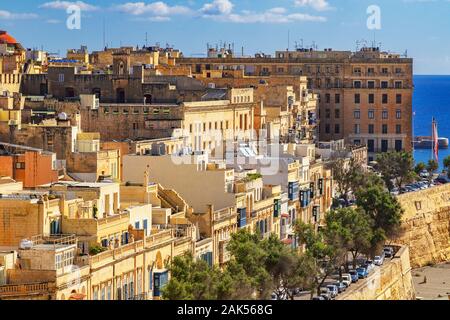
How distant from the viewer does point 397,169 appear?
89.4 m

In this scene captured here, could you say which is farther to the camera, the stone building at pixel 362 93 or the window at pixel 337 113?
the window at pixel 337 113

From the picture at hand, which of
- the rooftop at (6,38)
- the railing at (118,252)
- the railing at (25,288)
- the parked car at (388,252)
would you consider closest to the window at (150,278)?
the railing at (118,252)

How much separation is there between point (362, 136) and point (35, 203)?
2895 inches

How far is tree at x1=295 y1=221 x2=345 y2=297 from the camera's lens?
52.8 meters

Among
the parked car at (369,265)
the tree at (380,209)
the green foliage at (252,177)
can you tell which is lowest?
the parked car at (369,265)

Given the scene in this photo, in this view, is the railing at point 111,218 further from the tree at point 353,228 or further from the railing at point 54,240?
the tree at point 353,228

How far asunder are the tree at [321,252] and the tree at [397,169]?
3250 centimetres

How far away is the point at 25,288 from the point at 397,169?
186 ft

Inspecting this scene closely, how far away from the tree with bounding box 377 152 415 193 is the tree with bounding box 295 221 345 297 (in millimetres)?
32503

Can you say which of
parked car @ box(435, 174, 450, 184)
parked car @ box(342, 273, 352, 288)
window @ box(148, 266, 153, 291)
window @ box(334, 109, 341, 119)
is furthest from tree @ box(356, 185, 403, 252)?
window @ box(334, 109, 341, 119)

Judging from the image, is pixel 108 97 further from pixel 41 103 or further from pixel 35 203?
pixel 35 203

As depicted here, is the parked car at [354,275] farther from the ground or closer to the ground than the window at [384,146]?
closer to the ground

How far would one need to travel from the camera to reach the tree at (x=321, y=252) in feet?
173

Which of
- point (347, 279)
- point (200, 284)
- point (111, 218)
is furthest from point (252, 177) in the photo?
point (200, 284)
